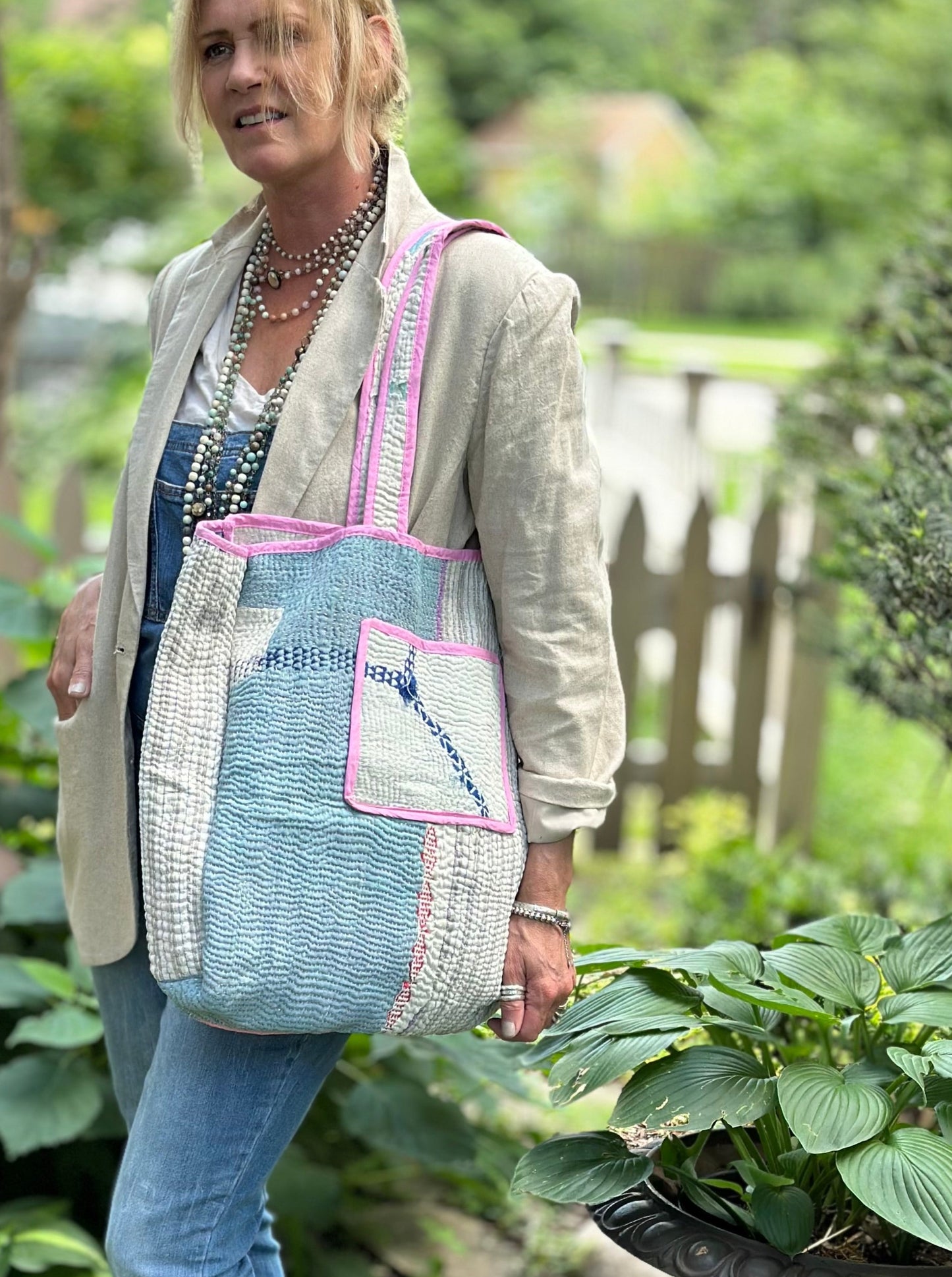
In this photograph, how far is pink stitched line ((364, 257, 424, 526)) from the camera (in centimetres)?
144

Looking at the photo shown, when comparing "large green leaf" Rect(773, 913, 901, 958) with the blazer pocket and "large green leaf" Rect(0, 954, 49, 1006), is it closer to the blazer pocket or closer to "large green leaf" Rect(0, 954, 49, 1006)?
the blazer pocket

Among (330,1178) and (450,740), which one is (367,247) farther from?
(330,1178)

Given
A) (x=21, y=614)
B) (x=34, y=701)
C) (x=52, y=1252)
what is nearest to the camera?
(x=52, y=1252)

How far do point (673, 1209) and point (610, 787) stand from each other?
45 centimetres

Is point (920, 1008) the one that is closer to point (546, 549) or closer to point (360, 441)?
point (546, 549)

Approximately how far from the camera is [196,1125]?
147cm

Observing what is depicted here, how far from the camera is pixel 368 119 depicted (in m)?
1.59

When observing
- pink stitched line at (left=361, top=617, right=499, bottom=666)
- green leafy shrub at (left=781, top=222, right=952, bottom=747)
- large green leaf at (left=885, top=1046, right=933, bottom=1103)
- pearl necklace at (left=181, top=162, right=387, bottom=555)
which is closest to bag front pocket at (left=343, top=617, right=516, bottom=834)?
pink stitched line at (left=361, top=617, right=499, bottom=666)

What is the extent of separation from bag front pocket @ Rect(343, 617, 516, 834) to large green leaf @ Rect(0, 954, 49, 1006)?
1139 mm

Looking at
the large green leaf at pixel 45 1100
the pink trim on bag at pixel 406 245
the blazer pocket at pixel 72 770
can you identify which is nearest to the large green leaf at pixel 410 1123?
the large green leaf at pixel 45 1100

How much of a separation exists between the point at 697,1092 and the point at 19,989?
122cm

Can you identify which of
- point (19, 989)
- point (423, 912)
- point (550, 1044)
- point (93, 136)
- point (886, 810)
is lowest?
point (886, 810)

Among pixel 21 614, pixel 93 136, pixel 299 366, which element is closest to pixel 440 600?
pixel 299 366

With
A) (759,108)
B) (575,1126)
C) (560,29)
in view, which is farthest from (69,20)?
(560,29)
